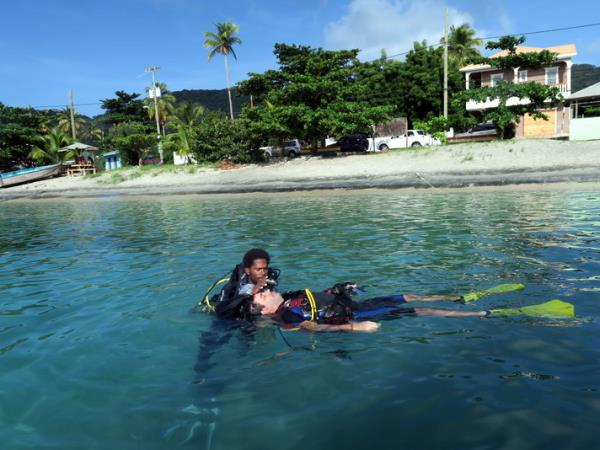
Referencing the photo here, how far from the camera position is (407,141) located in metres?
36.5

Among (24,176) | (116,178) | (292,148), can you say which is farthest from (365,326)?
(24,176)

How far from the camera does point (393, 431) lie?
339cm

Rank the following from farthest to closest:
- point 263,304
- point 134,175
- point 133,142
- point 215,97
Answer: point 215,97
point 133,142
point 134,175
point 263,304

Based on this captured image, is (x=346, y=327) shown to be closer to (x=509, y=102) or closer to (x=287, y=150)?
(x=287, y=150)

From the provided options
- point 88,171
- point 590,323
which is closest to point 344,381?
point 590,323

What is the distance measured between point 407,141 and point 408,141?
0.26 ft

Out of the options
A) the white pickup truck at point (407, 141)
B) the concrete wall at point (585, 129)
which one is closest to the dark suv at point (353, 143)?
the white pickup truck at point (407, 141)

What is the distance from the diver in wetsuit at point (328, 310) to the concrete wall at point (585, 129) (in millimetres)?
26287

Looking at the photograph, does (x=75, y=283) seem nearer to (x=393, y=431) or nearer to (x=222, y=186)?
(x=393, y=431)

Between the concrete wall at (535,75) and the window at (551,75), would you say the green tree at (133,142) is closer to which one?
the concrete wall at (535,75)

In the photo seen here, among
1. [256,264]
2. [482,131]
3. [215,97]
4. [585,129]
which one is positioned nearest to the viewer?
[256,264]

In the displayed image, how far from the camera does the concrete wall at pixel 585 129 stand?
26375 mm

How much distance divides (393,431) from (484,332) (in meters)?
2.09

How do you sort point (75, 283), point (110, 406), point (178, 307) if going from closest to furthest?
point (110, 406)
point (178, 307)
point (75, 283)
